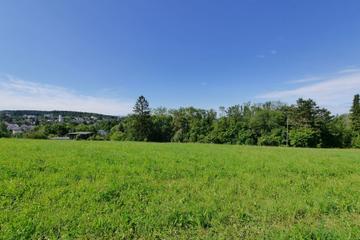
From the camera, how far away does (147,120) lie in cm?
6297

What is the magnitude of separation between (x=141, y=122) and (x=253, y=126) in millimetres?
27497

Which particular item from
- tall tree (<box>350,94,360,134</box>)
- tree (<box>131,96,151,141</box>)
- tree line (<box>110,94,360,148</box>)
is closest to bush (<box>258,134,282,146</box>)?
tree line (<box>110,94,360,148</box>)

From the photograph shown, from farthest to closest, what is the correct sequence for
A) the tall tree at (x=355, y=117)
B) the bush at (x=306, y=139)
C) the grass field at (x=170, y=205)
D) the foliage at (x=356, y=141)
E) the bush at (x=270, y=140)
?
the tall tree at (x=355, y=117) → the bush at (x=270, y=140) → the foliage at (x=356, y=141) → the bush at (x=306, y=139) → the grass field at (x=170, y=205)

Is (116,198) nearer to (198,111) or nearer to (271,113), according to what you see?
(271,113)

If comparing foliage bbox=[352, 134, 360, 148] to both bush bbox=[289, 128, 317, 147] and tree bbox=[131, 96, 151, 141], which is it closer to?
bush bbox=[289, 128, 317, 147]

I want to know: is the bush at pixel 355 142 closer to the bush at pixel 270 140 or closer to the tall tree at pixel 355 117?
the tall tree at pixel 355 117

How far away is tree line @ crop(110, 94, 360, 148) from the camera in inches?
2111

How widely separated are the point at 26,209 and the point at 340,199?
23.3 feet

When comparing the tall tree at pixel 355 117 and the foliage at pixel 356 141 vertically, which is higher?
the tall tree at pixel 355 117

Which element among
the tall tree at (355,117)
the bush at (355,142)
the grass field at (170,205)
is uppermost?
the tall tree at (355,117)

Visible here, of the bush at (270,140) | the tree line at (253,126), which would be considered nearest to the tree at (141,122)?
the tree line at (253,126)

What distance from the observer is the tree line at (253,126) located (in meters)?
53.6

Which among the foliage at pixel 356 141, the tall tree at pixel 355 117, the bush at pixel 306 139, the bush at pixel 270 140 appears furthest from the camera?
the tall tree at pixel 355 117

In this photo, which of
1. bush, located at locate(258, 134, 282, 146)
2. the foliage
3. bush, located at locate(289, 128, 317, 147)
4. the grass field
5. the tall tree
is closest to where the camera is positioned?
the grass field
